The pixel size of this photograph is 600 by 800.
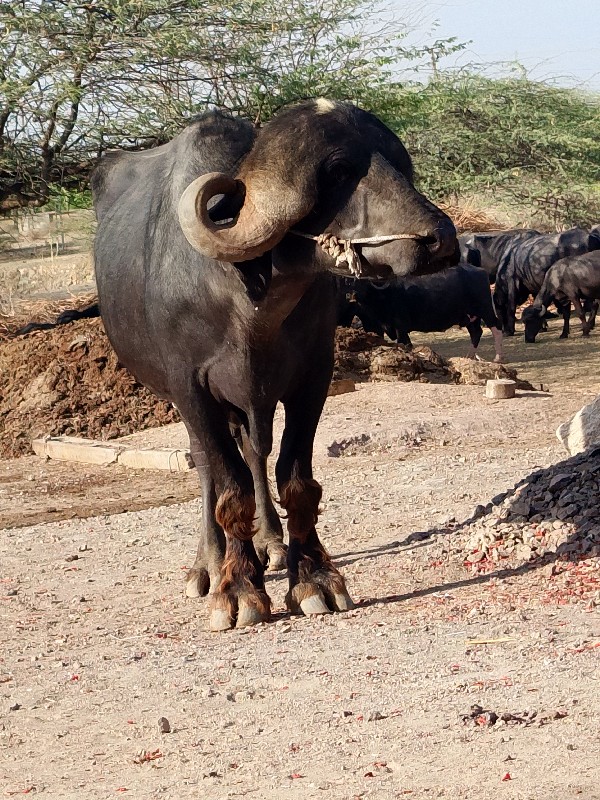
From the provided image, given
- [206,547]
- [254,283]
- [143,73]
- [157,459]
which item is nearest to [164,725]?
[254,283]

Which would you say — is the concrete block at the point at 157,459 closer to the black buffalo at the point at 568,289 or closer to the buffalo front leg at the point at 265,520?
the buffalo front leg at the point at 265,520

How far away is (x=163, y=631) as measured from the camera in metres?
6.34

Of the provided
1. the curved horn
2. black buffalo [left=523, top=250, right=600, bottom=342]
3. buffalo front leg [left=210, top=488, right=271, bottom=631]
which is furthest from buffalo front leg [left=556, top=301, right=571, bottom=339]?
the curved horn

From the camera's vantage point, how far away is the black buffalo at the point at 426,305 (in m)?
20.9

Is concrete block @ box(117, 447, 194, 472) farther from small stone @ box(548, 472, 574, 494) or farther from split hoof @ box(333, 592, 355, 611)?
split hoof @ box(333, 592, 355, 611)

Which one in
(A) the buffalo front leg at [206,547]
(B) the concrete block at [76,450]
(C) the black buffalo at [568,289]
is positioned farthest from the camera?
(C) the black buffalo at [568,289]

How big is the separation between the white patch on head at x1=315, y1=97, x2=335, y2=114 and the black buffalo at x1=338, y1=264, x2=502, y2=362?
14984mm

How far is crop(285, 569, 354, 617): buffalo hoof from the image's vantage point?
6273 millimetres

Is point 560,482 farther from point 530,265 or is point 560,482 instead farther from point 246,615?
point 530,265

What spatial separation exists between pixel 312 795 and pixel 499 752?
622mm

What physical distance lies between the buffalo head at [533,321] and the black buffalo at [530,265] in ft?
8.91

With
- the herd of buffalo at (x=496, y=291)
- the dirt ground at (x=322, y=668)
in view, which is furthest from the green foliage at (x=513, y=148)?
the dirt ground at (x=322, y=668)

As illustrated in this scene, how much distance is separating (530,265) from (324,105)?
22618mm

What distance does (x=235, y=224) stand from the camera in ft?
17.6
